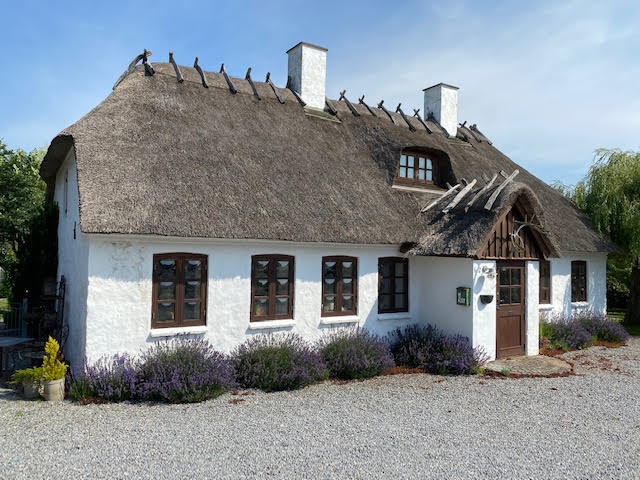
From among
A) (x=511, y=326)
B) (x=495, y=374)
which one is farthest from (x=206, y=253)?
(x=511, y=326)

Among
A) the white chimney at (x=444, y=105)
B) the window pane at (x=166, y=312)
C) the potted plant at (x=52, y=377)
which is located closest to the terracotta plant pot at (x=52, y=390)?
the potted plant at (x=52, y=377)

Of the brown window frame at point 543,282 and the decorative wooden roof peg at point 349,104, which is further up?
the decorative wooden roof peg at point 349,104

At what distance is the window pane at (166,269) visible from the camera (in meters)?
8.62

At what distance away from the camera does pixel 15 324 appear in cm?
1249

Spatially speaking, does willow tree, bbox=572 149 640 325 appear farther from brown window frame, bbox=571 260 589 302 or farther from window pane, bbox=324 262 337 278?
window pane, bbox=324 262 337 278

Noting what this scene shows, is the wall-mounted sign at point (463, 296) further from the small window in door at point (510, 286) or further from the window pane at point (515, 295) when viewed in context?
the window pane at point (515, 295)

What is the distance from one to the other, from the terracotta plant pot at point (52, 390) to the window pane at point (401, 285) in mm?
7122

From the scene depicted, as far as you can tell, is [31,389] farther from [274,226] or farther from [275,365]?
[274,226]

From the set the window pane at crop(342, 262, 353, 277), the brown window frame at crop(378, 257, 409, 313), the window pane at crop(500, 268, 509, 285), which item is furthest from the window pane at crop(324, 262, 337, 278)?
the window pane at crop(500, 268, 509, 285)

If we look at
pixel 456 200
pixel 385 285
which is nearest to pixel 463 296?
pixel 385 285

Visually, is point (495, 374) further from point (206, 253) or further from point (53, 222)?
point (53, 222)

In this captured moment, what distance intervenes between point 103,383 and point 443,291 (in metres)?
7.17

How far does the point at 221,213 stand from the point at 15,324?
24.9 ft

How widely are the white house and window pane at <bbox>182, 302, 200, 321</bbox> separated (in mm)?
27
